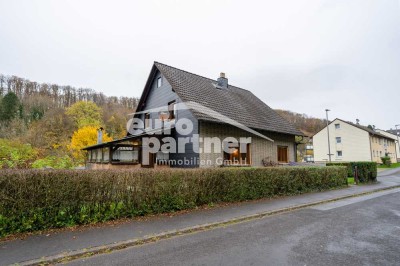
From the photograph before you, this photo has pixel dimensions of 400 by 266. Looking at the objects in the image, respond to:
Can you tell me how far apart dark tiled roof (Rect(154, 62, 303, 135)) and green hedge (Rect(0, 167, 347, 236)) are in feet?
16.1

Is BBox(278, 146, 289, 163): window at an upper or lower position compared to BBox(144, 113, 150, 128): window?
lower

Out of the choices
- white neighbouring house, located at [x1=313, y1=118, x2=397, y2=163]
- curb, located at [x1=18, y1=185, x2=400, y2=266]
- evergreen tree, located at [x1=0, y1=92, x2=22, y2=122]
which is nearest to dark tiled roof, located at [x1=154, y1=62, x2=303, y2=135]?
curb, located at [x1=18, y1=185, x2=400, y2=266]

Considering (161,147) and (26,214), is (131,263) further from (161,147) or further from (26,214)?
(161,147)

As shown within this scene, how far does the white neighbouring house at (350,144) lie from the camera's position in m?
39.2

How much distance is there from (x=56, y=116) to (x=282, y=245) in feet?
199

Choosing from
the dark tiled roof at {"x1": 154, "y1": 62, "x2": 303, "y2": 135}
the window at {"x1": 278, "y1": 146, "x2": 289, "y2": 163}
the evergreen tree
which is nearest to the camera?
the dark tiled roof at {"x1": 154, "y1": 62, "x2": 303, "y2": 135}

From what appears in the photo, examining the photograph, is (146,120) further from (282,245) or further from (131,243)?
(282,245)

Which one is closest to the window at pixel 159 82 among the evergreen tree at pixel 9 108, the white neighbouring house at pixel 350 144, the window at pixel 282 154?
the window at pixel 282 154

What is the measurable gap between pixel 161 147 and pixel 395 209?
1199cm

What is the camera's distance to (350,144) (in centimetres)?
4125

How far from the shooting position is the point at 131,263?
4152 millimetres

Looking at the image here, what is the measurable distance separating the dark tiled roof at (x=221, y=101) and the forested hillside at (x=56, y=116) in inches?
752

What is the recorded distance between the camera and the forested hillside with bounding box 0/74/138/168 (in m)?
36.1

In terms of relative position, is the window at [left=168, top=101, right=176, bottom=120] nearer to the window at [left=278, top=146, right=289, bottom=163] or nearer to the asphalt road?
the window at [left=278, top=146, right=289, bottom=163]
